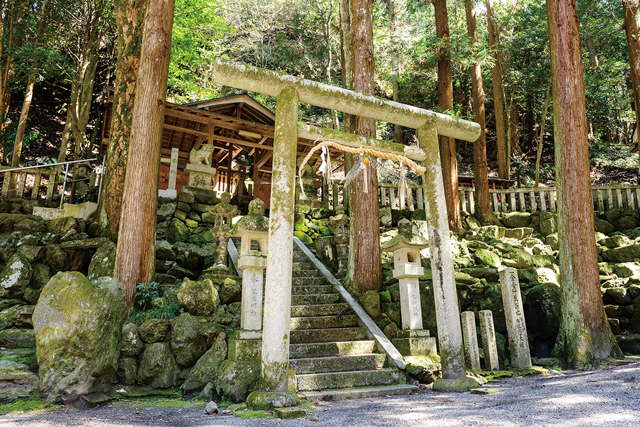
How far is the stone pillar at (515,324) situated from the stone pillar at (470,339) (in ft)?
2.15

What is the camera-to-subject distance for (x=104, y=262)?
6.86m

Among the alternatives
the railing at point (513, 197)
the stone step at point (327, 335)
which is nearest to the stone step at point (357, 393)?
the stone step at point (327, 335)

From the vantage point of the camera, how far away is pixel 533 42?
1889cm

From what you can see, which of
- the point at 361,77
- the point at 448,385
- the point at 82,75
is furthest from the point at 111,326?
the point at 82,75

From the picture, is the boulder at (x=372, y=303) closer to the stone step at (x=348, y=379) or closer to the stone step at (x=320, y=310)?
the stone step at (x=320, y=310)

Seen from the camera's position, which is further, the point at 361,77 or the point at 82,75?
the point at 82,75

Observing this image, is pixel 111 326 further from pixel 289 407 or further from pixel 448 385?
pixel 448 385

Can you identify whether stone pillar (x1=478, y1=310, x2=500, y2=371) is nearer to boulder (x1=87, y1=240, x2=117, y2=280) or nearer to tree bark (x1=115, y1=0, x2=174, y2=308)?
tree bark (x1=115, y1=0, x2=174, y2=308)

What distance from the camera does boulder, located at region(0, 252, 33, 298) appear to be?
6746mm

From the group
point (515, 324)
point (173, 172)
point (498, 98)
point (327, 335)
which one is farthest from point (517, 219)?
point (173, 172)

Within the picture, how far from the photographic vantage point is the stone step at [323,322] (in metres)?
6.23

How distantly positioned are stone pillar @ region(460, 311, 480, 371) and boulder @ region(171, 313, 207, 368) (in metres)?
3.82

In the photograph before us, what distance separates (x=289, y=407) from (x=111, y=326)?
7.94 ft

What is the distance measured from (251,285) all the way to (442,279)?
7.95ft
